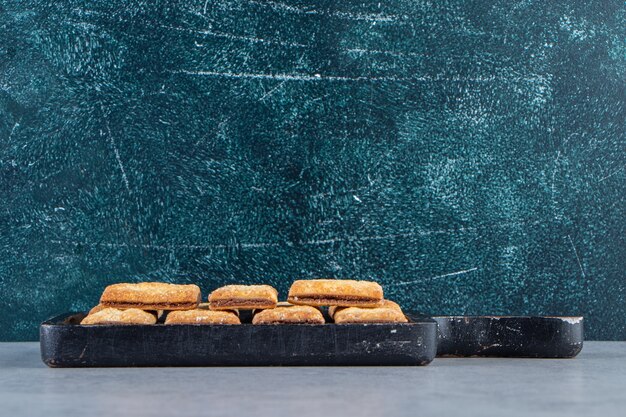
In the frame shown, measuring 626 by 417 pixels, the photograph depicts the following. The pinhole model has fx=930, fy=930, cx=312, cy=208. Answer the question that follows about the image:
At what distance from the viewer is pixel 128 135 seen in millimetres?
2051

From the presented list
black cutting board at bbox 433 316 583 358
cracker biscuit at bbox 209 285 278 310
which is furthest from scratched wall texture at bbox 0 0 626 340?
cracker biscuit at bbox 209 285 278 310

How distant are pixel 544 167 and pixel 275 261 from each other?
0.63 meters

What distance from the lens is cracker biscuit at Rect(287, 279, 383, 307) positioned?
5.46 ft

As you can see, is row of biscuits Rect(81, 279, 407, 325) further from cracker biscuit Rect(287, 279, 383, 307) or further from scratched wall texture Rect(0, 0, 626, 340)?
scratched wall texture Rect(0, 0, 626, 340)

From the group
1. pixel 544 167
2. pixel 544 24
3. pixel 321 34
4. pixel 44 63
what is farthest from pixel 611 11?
pixel 44 63

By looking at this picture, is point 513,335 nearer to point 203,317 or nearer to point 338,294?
point 338,294

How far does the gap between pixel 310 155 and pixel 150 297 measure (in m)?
0.56

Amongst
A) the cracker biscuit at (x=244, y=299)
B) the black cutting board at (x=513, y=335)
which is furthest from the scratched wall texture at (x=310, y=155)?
the cracker biscuit at (x=244, y=299)

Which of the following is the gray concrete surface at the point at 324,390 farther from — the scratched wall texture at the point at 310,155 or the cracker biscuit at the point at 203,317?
the scratched wall texture at the point at 310,155

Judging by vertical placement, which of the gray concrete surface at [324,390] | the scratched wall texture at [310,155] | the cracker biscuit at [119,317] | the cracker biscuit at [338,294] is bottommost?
the gray concrete surface at [324,390]

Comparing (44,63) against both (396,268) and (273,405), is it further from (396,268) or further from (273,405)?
(273,405)

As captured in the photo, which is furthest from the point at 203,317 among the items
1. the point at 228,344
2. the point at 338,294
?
the point at 338,294

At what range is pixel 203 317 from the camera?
5.18 feet

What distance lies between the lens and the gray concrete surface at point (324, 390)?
1218 millimetres
